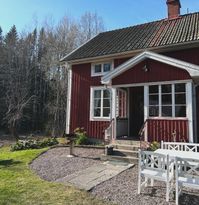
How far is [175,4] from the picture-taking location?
1457cm

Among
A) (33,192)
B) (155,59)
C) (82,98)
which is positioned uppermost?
(155,59)

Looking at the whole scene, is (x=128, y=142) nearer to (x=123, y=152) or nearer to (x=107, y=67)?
(x=123, y=152)

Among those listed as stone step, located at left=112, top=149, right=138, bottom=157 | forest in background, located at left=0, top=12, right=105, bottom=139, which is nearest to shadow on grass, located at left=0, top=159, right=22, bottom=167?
stone step, located at left=112, top=149, right=138, bottom=157

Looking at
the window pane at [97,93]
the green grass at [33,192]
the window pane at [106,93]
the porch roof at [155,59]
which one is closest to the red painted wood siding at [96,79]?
the porch roof at [155,59]

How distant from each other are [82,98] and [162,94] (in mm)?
5603

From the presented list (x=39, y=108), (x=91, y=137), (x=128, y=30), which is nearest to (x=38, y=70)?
(x=39, y=108)

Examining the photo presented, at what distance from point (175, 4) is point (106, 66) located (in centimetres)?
604

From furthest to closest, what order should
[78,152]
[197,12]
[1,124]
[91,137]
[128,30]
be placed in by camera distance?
[1,124], [128,30], [197,12], [91,137], [78,152]

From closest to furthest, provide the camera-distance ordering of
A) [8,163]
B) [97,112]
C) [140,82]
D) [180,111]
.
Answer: [8,163] → [180,111] → [140,82] → [97,112]

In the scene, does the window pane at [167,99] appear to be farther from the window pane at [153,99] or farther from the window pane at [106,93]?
the window pane at [106,93]

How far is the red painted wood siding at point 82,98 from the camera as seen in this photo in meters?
13.4

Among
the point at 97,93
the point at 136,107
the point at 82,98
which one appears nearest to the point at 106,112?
the point at 97,93

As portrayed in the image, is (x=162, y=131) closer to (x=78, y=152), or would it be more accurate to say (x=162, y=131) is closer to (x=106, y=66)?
(x=78, y=152)

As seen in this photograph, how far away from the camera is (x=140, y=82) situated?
1020 cm
